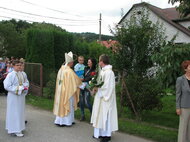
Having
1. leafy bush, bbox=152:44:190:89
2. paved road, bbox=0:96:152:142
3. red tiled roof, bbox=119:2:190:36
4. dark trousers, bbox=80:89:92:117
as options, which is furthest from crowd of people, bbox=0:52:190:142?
red tiled roof, bbox=119:2:190:36

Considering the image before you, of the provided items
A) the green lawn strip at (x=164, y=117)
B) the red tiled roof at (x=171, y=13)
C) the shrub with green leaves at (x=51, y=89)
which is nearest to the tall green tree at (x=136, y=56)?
the green lawn strip at (x=164, y=117)

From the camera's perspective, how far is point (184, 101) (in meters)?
5.20

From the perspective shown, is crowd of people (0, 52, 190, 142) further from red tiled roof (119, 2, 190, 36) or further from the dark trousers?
red tiled roof (119, 2, 190, 36)

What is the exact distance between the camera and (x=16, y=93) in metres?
6.26

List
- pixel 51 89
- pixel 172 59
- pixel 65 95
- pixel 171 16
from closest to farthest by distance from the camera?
pixel 172 59 < pixel 65 95 < pixel 51 89 < pixel 171 16

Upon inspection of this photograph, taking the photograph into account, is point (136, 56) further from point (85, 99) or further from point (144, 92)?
point (85, 99)

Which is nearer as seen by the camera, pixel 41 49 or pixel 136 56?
pixel 136 56

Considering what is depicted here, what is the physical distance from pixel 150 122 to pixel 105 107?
318cm

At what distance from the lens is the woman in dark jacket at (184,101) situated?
16.9 feet

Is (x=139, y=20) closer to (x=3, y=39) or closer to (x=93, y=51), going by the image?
(x=93, y=51)

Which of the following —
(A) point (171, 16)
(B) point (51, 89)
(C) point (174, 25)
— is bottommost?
(B) point (51, 89)

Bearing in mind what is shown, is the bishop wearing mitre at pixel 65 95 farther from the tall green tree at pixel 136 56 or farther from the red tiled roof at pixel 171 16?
the red tiled roof at pixel 171 16

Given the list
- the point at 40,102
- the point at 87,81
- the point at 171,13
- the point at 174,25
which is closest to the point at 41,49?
the point at 40,102

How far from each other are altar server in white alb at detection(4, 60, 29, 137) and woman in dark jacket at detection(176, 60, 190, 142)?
366cm
